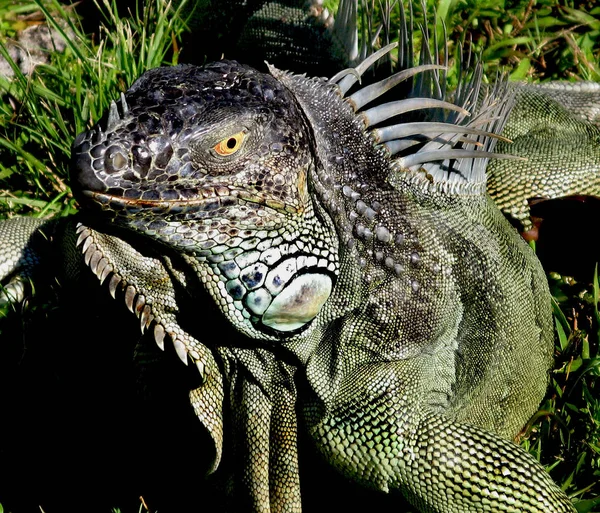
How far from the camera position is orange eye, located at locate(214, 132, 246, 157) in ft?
8.27

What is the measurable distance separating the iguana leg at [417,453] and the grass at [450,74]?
571mm

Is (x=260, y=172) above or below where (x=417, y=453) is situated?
above

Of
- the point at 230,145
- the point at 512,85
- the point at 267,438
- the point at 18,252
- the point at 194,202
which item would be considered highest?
the point at 230,145

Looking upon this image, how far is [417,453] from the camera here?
282 centimetres

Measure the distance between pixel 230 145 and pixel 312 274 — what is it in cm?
49

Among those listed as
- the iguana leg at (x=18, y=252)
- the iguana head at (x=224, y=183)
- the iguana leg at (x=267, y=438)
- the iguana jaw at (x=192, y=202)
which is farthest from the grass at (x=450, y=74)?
the iguana jaw at (x=192, y=202)

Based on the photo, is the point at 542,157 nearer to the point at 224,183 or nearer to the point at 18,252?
the point at 224,183

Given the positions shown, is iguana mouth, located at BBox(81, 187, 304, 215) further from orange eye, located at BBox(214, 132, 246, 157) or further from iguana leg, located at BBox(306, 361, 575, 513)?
iguana leg, located at BBox(306, 361, 575, 513)

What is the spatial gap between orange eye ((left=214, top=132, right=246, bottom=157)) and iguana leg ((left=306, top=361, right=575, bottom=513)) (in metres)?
0.88

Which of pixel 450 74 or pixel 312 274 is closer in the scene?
pixel 312 274

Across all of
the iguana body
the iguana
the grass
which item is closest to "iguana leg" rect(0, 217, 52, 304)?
the grass

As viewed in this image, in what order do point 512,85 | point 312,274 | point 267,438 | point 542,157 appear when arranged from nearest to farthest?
point 312,274 → point 267,438 → point 512,85 → point 542,157

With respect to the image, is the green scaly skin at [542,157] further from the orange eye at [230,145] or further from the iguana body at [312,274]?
the orange eye at [230,145]

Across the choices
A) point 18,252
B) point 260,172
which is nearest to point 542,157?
point 260,172
